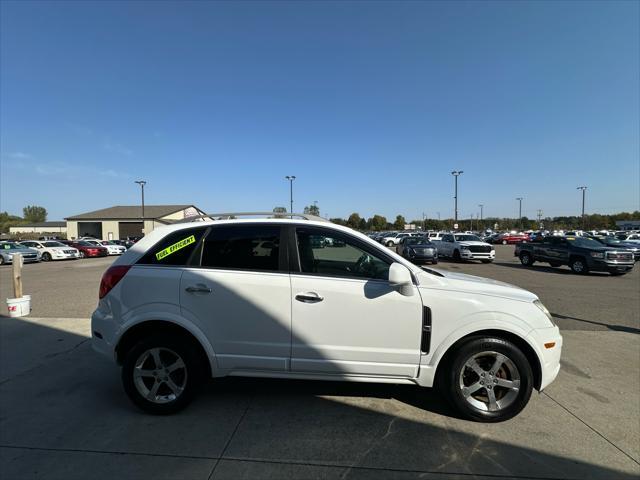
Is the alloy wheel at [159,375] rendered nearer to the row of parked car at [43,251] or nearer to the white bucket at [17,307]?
the white bucket at [17,307]

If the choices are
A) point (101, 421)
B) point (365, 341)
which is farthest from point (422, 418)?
point (101, 421)

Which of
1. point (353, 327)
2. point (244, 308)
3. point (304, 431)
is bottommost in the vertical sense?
point (304, 431)

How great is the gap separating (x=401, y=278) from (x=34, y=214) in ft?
553

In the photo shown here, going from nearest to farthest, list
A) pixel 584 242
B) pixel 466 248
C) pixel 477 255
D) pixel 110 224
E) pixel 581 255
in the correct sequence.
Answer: pixel 581 255 → pixel 584 242 → pixel 477 255 → pixel 466 248 → pixel 110 224

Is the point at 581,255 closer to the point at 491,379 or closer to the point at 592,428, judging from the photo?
the point at 592,428

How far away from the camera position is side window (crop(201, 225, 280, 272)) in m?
3.34

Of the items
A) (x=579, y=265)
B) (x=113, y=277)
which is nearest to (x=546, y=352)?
(x=113, y=277)

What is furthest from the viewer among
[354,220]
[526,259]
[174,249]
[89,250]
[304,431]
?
[354,220]

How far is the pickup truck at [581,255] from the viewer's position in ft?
48.0

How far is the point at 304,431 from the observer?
9.96 ft

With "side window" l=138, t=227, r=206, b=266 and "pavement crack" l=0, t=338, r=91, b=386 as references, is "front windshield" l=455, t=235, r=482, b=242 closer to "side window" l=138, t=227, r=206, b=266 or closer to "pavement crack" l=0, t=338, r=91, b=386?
"pavement crack" l=0, t=338, r=91, b=386

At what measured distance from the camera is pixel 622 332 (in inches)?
243

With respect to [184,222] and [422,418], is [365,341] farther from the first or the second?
[184,222]

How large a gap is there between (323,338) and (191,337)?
4.17ft
